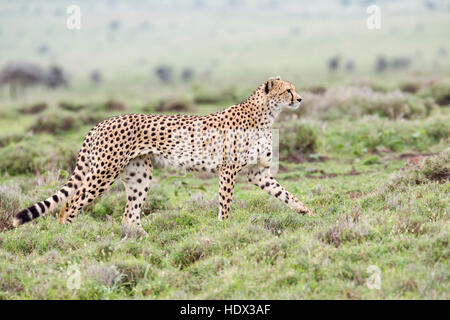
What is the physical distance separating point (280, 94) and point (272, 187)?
996 millimetres

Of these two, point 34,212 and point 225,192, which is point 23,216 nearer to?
point 34,212

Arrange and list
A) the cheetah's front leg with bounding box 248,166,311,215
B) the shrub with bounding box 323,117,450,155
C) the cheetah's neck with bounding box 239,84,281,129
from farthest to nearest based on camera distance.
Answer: the shrub with bounding box 323,117,450,155 → the cheetah's neck with bounding box 239,84,281,129 → the cheetah's front leg with bounding box 248,166,311,215

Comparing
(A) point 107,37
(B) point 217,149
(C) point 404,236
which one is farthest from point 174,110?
(A) point 107,37

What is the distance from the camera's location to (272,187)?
6441 millimetres

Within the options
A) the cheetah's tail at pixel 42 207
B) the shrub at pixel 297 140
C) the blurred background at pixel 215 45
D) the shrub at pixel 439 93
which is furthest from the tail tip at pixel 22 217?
the blurred background at pixel 215 45

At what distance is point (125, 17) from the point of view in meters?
65.4

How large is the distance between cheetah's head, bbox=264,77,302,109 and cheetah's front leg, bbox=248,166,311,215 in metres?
0.72

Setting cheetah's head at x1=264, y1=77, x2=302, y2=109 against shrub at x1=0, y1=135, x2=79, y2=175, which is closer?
cheetah's head at x1=264, y1=77, x2=302, y2=109

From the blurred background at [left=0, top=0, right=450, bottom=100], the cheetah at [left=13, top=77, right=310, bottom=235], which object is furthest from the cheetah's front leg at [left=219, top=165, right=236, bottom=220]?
the blurred background at [left=0, top=0, right=450, bottom=100]

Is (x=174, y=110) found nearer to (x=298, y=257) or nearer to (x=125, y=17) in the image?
(x=298, y=257)

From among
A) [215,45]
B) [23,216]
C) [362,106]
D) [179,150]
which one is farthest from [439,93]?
[215,45]

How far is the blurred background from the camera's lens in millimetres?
33750

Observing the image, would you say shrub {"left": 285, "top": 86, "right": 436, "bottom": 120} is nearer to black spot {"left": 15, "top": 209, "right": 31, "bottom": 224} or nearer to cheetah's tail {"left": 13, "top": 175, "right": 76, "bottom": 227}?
cheetah's tail {"left": 13, "top": 175, "right": 76, "bottom": 227}

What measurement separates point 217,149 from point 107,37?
51.4 meters
